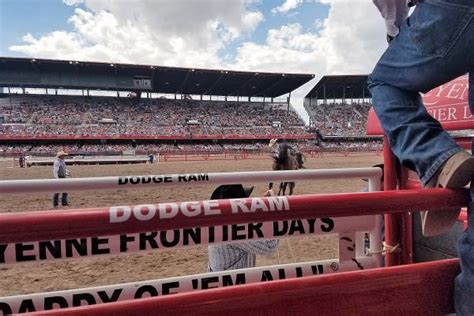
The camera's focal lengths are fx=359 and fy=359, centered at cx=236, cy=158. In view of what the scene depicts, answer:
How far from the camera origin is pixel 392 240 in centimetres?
218

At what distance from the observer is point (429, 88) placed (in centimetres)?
112

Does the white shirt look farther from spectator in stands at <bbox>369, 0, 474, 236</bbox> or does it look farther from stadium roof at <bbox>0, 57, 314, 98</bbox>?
stadium roof at <bbox>0, 57, 314, 98</bbox>

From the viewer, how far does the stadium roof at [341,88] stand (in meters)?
54.2

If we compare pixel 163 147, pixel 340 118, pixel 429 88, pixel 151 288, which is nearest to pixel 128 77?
pixel 163 147

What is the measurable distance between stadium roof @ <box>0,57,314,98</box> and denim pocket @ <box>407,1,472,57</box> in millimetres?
47878

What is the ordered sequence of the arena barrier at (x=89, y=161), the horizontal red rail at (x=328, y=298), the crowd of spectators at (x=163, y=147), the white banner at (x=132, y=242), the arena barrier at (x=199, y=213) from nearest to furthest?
1. the arena barrier at (x=199, y=213)
2. the horizontal red rail at (x=328, y=298)
3. the white banner at (x=132, y=242)
4. the arena barrier at (x=89, y=161)
5. the crowd of spectators at (x=163, y=147)

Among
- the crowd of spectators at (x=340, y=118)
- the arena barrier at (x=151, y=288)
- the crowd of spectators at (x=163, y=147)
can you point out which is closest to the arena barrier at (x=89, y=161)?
the crowd of spectators at (x=163, y=147)

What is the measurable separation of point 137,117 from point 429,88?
52.2 m

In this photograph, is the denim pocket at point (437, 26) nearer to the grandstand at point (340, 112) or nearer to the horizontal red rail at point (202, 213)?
the horizontal red rail at point (202, 213)

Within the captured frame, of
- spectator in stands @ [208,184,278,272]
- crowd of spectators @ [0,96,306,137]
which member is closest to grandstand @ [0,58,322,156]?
crowd of spectators @ [0,96,306,137]

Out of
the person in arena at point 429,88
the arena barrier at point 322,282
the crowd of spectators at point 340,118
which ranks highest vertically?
the crowd of spectators at point 340,118

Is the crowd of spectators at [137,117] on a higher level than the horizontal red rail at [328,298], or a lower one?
higher

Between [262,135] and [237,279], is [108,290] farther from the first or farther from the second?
[262,135]

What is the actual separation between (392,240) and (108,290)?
163 centimetres
